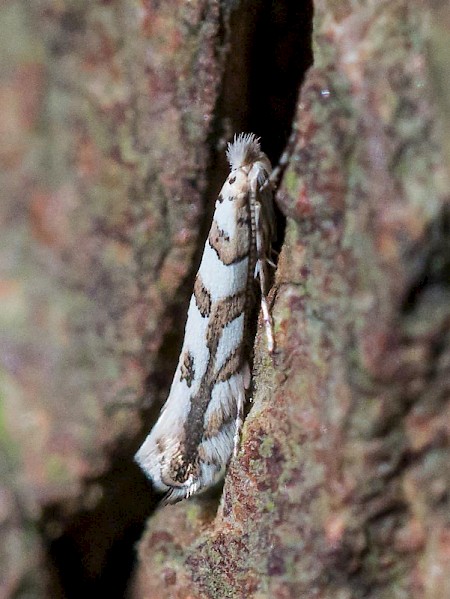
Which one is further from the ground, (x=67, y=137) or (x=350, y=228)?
(x=67, y=137)

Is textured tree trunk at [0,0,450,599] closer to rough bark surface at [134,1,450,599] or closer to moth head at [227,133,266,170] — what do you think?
rough bark surface at [134,1,450,599]

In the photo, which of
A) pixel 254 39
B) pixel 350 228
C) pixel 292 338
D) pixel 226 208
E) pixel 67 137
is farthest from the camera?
pixel 226 208

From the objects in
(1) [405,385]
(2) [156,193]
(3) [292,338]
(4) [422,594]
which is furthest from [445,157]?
(4) [422,594]

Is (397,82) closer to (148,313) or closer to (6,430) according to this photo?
(148,313)

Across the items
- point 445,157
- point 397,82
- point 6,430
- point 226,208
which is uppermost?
point 397,82

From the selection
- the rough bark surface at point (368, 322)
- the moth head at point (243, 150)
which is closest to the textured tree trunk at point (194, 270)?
the rough bark surface at point (368, 322)

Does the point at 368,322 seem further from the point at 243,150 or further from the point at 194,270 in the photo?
the point at 243,150
